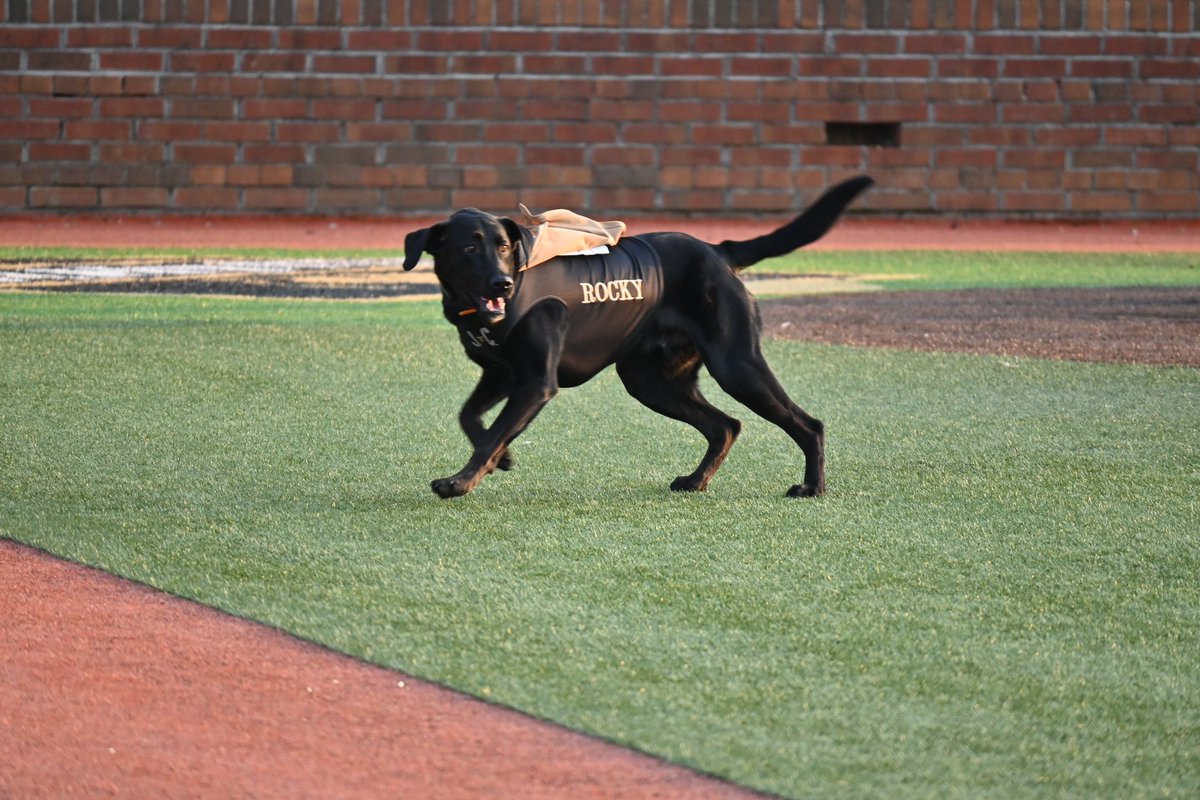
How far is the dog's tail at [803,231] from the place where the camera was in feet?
20.0

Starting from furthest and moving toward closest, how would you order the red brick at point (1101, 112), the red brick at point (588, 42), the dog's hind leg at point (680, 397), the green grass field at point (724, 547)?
the red brick at point (1101, 112) → the red brick at point (588, 42) → the dog's hind leg at point (680, 397) → the green grass field at point (724, 547)

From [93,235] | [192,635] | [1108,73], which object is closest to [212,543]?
[192,635]

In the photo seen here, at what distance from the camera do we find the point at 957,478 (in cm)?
626

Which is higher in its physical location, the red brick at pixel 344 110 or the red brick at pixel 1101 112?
the red brick at pixel 1101 112

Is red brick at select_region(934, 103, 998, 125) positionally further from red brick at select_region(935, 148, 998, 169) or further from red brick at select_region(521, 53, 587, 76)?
red brick at select_region(521, 53, 587, 76)

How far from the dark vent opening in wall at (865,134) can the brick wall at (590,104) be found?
0.03m

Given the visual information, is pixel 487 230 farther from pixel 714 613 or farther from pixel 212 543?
pixel 714 613

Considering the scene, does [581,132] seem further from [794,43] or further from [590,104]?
[794,43]

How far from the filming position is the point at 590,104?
61.8 feet

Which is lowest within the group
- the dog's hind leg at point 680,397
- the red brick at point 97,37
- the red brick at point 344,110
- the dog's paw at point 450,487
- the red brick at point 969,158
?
the dog's paw at point 450,487

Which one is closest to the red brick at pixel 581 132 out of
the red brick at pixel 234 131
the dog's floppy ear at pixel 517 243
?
the red brick at pixel 234 131

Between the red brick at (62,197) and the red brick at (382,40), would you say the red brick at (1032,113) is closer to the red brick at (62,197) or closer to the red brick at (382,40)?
the red brick at (382,40)

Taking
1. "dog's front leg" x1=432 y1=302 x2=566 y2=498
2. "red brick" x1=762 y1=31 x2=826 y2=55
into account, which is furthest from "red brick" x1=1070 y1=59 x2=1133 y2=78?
"dog's front leg" x1=432 y1=302 x2=566 y2=498

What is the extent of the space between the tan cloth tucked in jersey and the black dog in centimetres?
4
